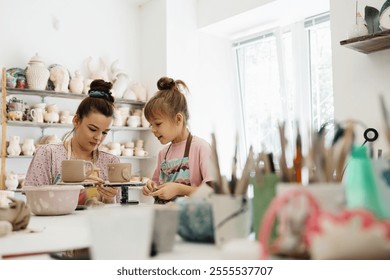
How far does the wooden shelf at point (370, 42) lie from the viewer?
6.77 feet

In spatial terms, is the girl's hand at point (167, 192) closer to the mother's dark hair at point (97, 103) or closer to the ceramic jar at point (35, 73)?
the mother's dark hair at point (97, 103)

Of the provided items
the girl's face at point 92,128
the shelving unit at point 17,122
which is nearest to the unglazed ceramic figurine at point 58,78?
the shelving unit at point 17,122

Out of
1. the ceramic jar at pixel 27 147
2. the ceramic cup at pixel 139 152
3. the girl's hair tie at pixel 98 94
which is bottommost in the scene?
the ceramic cup at pixel 139 152

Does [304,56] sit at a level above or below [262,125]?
above

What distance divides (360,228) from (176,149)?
138 cm

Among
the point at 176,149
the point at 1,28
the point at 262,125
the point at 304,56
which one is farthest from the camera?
the point at 262,125

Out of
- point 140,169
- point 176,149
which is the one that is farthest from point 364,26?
point 140,169

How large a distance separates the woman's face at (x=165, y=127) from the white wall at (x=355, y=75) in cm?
104

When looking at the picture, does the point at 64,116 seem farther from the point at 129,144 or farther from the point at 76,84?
the point at 129,144

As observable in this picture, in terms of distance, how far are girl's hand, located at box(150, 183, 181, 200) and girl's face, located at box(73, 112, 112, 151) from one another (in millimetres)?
599

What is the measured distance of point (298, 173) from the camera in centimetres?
66

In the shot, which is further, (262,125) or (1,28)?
(262,125)

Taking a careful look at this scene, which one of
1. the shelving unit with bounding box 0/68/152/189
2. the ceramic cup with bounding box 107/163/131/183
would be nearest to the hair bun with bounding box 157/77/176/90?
the ceramic cup with bounding box 107/163/131/183
